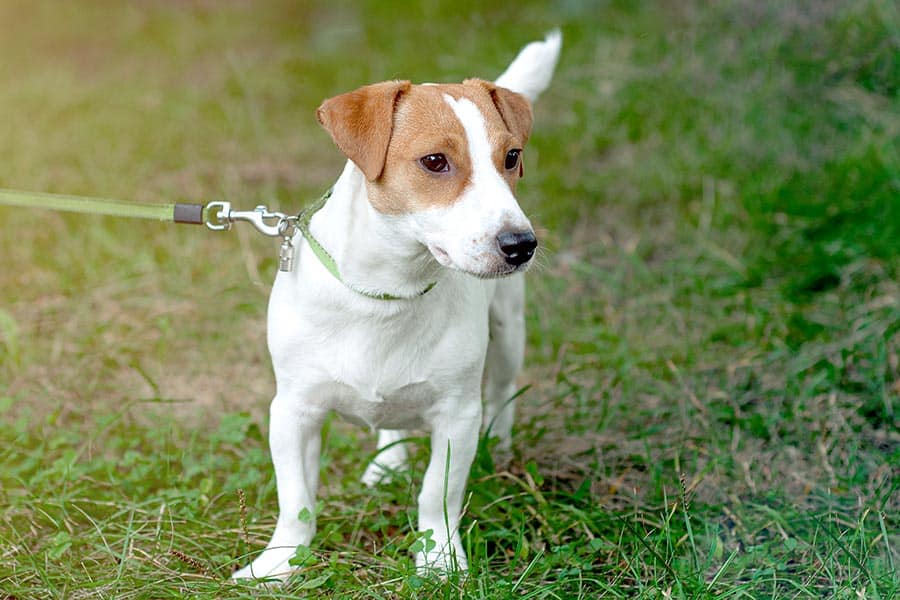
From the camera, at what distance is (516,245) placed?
2.64 meters

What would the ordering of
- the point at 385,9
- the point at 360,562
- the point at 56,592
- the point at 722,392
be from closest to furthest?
the point at 56,592 → the point at 360,562 → the point at 722,392 → the point at 385,9

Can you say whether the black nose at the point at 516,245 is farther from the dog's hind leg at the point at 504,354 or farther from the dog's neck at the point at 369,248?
the dog's hind leg at the point at 504,354

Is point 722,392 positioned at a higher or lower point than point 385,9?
lower

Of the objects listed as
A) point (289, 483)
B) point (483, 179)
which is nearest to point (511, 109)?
point (483, 179)

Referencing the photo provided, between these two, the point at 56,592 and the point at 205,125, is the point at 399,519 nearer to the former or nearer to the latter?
the point at 56,592

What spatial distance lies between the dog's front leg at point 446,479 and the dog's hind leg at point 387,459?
475 millimetres

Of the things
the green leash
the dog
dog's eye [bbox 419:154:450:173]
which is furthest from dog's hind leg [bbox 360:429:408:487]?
dog's eye [bbox 419:154:450:173]

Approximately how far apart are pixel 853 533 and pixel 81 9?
8.52 meters

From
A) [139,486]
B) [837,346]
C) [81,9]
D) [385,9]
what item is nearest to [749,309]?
[837,346]

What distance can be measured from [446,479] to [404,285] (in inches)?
23.5

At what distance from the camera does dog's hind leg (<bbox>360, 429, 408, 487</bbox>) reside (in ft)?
12.4

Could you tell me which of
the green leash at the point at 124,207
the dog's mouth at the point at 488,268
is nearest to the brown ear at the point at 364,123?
the dog's mouth at the point at 488,268

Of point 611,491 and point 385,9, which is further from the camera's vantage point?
point 385,9

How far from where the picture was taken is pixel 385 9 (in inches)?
367
